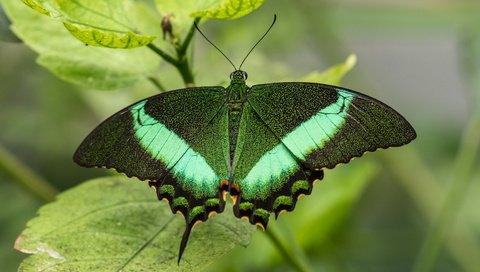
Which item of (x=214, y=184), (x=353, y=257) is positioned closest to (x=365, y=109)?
(x=214, y=184)

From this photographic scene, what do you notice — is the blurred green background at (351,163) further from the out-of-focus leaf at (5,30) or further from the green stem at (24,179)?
the out-of-focus leaf at (5,30)

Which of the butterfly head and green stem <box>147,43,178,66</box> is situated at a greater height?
the butterfly head

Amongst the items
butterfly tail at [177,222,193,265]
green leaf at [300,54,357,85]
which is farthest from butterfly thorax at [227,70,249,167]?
butterfly tail at [177,222,193,265]

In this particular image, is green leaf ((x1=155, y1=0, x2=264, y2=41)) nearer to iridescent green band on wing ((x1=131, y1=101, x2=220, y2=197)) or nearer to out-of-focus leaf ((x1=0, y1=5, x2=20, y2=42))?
iridescent green band on wing ((x1=131, y1=101, x2=220, y2=197))

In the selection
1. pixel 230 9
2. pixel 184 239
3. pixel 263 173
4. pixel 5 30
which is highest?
pixel 5 30

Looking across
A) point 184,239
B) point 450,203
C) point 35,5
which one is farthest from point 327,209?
point 35,5

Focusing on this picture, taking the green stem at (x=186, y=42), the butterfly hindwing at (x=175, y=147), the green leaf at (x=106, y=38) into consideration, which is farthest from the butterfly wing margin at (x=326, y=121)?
the green leaf at (x=106, y=38)

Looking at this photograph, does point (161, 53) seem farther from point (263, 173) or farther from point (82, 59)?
point (263, 173)
